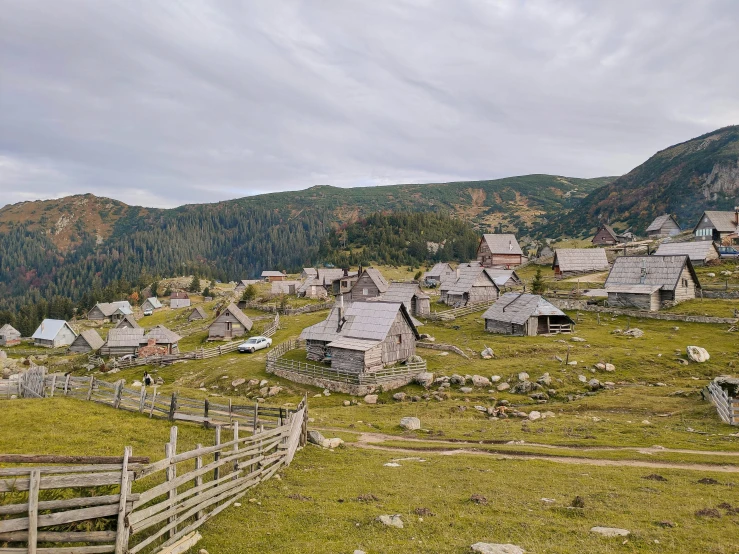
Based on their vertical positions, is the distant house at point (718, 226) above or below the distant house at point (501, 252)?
above

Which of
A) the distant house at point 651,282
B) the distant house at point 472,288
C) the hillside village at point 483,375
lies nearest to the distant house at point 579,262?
the hillside village at point 483,375

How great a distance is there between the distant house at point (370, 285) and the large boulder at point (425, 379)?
41.4m

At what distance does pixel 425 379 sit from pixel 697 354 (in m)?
25.3

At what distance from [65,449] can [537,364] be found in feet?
124

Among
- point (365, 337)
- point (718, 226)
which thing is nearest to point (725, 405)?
point (365, 337)

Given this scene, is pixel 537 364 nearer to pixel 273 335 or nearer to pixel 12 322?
pixel 273 335

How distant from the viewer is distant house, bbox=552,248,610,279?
93688 millimetres

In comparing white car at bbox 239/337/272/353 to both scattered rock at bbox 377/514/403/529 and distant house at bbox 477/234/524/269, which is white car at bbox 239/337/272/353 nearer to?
scattered rock at bbox 377/514/403/529

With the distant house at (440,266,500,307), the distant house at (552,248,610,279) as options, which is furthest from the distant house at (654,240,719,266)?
the distant house at (440,266,500,307)

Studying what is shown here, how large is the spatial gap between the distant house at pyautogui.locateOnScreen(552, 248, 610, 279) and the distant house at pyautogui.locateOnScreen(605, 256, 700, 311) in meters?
27.1

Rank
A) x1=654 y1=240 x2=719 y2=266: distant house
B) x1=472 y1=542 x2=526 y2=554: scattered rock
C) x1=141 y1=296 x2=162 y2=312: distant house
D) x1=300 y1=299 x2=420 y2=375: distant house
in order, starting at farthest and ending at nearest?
1. x1=141 y1=296 x2=162 y2=312: distant house
2. x1=654 y1=240 x2=719 y2=266: distant house
3. x1=300 y1=299 x2=420 y2=375: distant house
4. x1=472 y1=542 x2=526 y2=554: scattered rock

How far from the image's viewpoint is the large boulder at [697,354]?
41125 mm

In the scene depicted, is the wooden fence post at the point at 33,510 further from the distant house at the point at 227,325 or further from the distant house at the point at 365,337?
the distant house at the point at 227,325

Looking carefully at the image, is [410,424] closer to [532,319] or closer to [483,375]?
[483,375]
